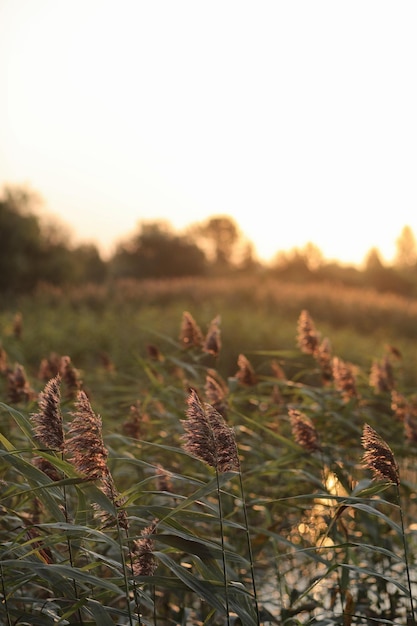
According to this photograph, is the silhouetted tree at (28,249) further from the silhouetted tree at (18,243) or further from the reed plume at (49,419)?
the reed plume at (49,419)

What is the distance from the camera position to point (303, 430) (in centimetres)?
244

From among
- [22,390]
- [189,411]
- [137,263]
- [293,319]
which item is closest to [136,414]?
[22,390]

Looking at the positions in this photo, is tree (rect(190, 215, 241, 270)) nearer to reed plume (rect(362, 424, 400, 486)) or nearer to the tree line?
the tree line

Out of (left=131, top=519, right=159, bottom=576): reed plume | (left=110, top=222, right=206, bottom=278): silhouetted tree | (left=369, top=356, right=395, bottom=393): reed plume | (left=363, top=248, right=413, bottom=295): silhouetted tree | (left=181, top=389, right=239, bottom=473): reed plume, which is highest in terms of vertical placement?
(left=110, top=222, right=206, bottom=278): silhouetted tree

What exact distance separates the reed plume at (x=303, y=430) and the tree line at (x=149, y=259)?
18.3 metres

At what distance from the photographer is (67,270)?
99.0 feet

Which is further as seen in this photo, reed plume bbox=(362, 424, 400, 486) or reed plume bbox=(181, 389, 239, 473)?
reed plume bbox=(362, 424, 400, 486)

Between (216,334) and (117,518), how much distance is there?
1.70 meters

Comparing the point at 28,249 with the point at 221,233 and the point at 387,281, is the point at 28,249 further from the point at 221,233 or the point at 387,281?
the point at 221,233

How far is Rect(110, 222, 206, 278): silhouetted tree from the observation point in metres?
43.8

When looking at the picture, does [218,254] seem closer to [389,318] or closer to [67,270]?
[67,270]

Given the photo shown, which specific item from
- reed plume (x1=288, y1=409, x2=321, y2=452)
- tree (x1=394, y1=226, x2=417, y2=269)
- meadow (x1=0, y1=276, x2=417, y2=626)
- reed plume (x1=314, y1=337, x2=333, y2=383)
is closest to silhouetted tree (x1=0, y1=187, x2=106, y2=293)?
meadow (x1=0, y1=276, x2=417, y2=626)

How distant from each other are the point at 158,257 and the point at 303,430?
138 feet

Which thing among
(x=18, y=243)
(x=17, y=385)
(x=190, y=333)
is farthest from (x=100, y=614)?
(x=18, y=243)
